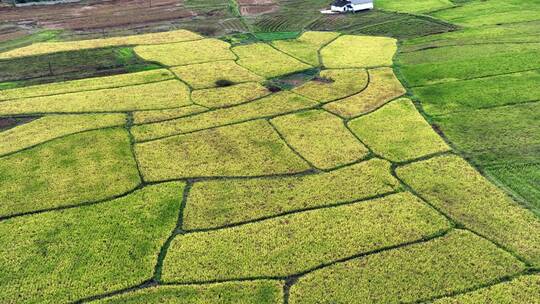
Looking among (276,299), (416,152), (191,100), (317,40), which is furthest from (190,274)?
(317,40)

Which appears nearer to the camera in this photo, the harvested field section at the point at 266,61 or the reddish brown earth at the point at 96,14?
the harvested field section at the point at 266,61

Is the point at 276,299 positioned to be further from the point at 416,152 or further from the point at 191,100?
the point at 191,100

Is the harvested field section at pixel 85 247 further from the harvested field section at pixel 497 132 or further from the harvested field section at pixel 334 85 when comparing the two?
the harvested field section at pixel 497 132

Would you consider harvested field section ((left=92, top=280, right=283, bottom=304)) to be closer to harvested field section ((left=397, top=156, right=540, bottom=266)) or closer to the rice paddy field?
the rice paddy field

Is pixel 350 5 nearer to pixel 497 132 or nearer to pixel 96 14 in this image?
pixel 96 14

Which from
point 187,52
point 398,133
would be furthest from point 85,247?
point 187,52

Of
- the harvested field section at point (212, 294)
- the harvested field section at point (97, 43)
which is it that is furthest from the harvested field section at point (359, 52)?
the harvested field section at point (212, 294)
